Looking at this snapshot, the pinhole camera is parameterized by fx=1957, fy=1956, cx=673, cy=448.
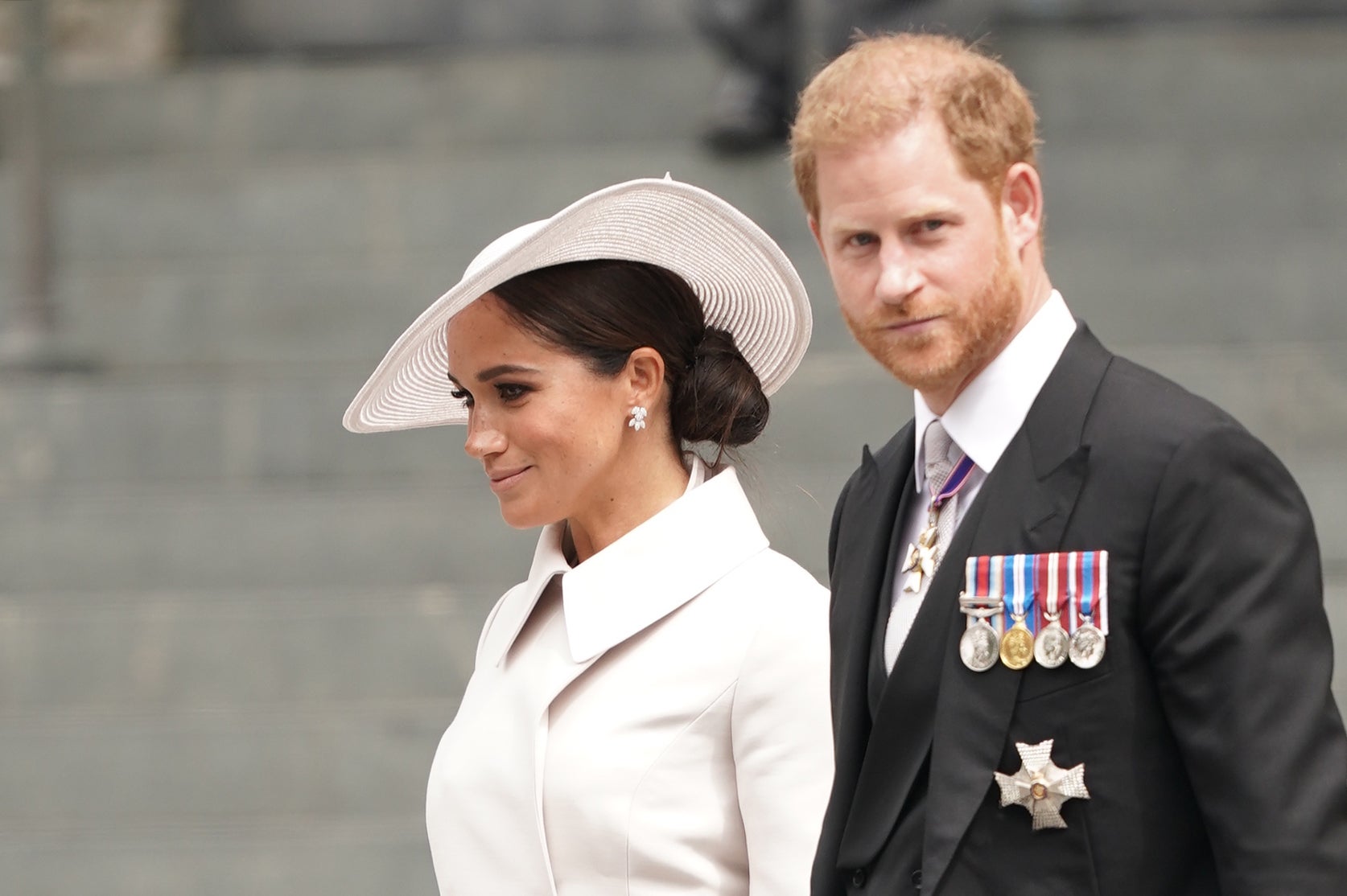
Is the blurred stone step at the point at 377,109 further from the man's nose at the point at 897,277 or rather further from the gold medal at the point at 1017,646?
the gold medal at the point at 1017,646

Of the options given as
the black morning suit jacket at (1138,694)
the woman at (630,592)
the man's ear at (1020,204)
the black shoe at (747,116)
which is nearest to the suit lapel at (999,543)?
the black morning suit jacket at (1138,694)

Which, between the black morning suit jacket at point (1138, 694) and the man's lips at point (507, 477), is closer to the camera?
the black morning suit jacket at point (1138, 694)

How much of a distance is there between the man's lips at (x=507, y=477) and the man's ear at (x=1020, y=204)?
2.67ft

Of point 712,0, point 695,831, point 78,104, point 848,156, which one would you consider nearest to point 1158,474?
point 848,156

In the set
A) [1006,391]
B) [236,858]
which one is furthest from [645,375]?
[236,858]

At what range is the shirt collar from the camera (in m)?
1.85

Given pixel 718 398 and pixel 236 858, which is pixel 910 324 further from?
pixel 236 858

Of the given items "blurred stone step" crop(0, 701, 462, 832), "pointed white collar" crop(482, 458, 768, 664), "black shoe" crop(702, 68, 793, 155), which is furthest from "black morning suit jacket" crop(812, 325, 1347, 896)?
"black shoe" crop(702, 68, 793, 155)

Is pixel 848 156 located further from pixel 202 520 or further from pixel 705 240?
pixel 202 520

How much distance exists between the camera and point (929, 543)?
1920 millimetres

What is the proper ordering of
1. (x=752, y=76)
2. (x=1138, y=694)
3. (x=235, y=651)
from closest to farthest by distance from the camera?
(x=1138, y=694) < (x=235, y=651) < (x=752, y=76)

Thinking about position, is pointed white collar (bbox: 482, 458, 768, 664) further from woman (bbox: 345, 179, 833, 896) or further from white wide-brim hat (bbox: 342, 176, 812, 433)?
white wide-brim hat (bbox: 342, 176, 812, 433)

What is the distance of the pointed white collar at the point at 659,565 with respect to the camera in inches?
96.9

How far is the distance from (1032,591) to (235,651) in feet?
13.2
